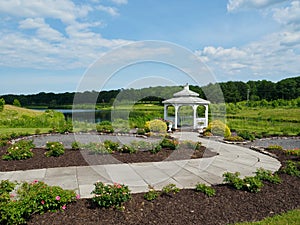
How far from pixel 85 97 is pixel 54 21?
14.0ft

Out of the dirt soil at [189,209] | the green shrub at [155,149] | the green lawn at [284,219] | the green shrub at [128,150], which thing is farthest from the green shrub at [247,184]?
the green shrub at [128,150]

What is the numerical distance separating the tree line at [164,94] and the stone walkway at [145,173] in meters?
3.67

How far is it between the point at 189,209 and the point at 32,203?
226cm

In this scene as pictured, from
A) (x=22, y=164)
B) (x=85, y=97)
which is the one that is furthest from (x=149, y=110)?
(x=22, y=164)

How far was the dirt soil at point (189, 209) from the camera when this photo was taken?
3.30 meters

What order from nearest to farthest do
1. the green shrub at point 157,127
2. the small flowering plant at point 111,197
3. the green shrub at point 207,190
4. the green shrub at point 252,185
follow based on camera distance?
the small flowering plant at point 111,197 → the green shrub at point 207,190 → the green shrub at point 252,185 → the green shrub at point 157,127

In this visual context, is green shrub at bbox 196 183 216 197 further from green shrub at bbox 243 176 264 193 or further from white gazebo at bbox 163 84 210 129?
white gazebo at bbox 163 84 210 129

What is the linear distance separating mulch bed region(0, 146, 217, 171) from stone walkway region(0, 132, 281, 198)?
351 mm

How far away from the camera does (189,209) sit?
366cm

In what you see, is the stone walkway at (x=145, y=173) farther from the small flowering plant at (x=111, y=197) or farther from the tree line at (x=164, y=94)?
the tree line at (x=164, y=94)

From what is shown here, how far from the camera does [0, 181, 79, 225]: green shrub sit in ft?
9.84

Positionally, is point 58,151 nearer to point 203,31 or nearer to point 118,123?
point 203,31

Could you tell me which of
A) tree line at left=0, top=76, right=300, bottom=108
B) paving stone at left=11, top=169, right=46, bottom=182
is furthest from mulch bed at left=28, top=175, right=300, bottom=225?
tree line at left=0, top=76, right=300, bottom=108

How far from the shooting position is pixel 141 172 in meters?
5.66
